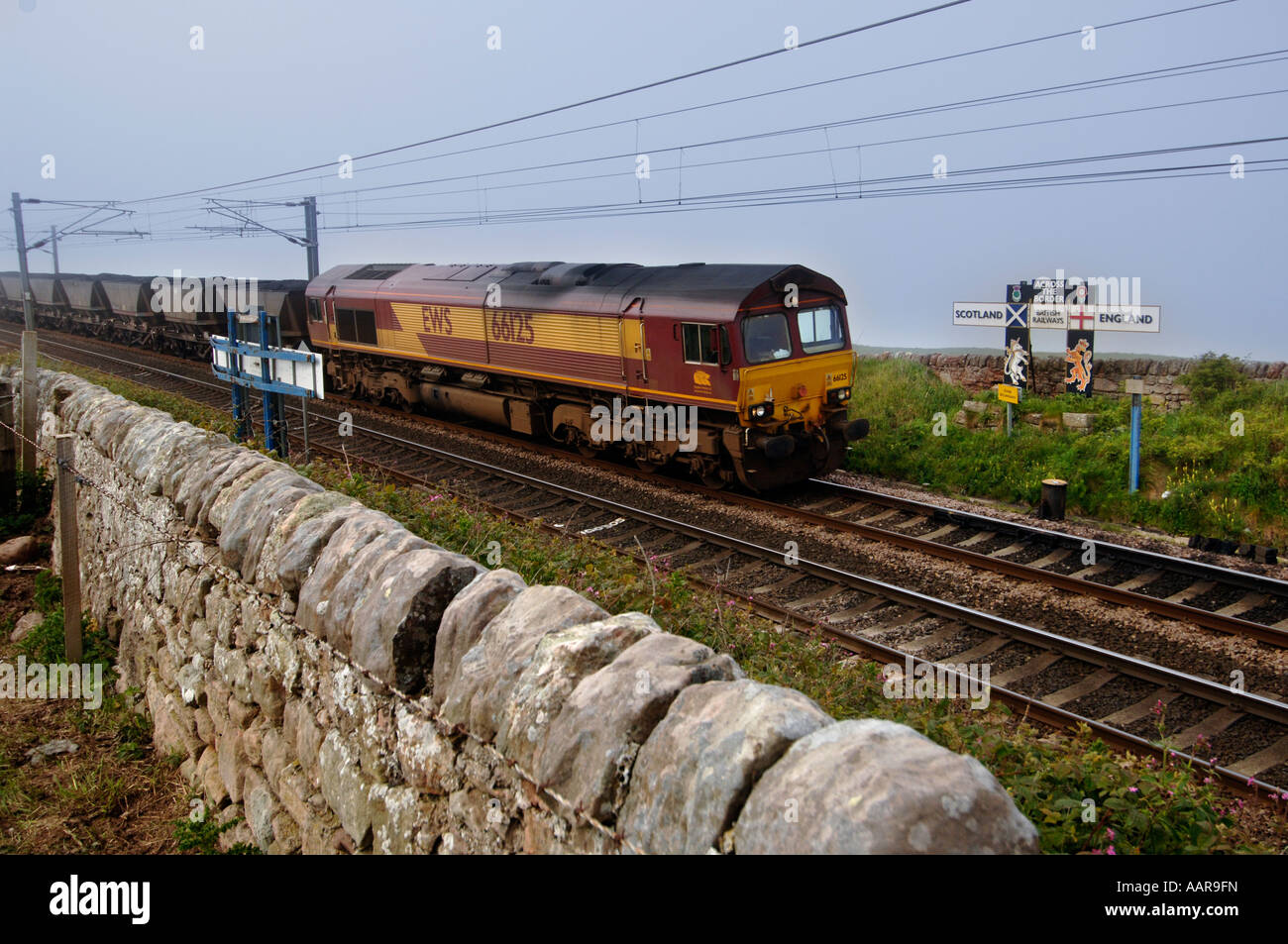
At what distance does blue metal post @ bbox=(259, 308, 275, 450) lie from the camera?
8.69 metres

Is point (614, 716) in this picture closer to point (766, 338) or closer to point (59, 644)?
point (59, 644)

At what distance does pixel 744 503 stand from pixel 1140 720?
647cm

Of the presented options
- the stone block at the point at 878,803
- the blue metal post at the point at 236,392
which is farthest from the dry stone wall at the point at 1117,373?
the stone block at the point at 878,803

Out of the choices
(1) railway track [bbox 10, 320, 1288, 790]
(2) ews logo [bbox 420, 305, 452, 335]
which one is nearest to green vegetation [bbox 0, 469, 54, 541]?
(1) railway track [bbox 10, 320, 1288, 790]

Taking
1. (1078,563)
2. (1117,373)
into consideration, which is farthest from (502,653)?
(1117,373)

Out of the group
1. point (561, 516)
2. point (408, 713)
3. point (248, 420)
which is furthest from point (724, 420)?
point (408, 713)

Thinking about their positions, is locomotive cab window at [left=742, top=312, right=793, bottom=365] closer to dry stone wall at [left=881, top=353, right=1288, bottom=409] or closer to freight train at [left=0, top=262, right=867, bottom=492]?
freight train at [left=0, top=262, right=867, bottom=492]

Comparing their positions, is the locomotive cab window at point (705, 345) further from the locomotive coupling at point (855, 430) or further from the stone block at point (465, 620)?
the stone block at point (465, 620)

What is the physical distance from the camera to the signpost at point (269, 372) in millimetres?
7938

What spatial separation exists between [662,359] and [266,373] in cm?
605

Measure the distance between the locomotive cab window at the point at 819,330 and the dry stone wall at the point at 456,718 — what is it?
8413 millimetres

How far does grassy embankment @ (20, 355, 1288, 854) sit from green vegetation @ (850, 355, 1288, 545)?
647cm
